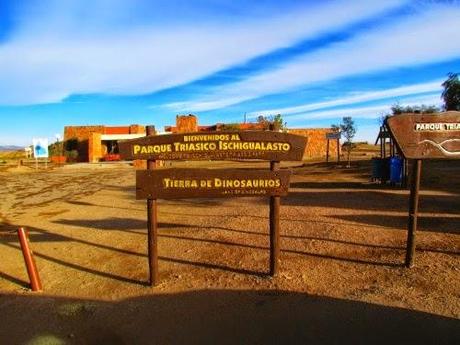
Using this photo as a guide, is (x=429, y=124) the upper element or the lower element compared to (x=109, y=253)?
upper

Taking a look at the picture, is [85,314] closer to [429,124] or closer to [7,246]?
[7,246]

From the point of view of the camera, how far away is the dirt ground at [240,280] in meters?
5.10

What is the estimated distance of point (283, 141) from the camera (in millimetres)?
6605

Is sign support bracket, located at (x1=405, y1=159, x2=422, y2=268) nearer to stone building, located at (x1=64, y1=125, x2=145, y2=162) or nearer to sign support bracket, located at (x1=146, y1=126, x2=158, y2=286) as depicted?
sign support bracket, located at (x1=146, y1=126, x2=158, y2=286)

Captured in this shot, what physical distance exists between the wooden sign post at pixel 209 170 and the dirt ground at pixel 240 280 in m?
1.00

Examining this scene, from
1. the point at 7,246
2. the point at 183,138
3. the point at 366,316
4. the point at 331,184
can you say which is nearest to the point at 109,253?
the point at 7,246

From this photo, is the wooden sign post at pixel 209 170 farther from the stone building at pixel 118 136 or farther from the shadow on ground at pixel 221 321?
the stone building at pixel 118 136

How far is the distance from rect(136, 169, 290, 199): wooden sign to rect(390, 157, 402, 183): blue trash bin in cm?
1155

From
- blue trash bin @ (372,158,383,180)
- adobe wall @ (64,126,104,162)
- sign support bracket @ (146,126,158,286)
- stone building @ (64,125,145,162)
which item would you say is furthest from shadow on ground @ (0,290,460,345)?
adobe wall @ (64,126,104,162)

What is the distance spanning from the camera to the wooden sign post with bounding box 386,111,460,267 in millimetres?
6664

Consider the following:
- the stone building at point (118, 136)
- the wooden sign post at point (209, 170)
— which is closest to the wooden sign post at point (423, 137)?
the wooden sign post at point (209, 170)

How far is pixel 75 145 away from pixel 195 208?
4855 cm

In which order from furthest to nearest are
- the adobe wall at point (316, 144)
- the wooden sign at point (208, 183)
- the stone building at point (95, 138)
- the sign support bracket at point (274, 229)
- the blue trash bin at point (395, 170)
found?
the stone building at point (95, 138)
the adobe wall at point (316, 144)
the blue trash bin at point (395, 170)
the sign support bracket at point (274, 229)
the wooden sign at point (208, 183)

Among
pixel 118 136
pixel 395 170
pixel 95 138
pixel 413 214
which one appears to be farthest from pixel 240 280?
pixel 118 136
